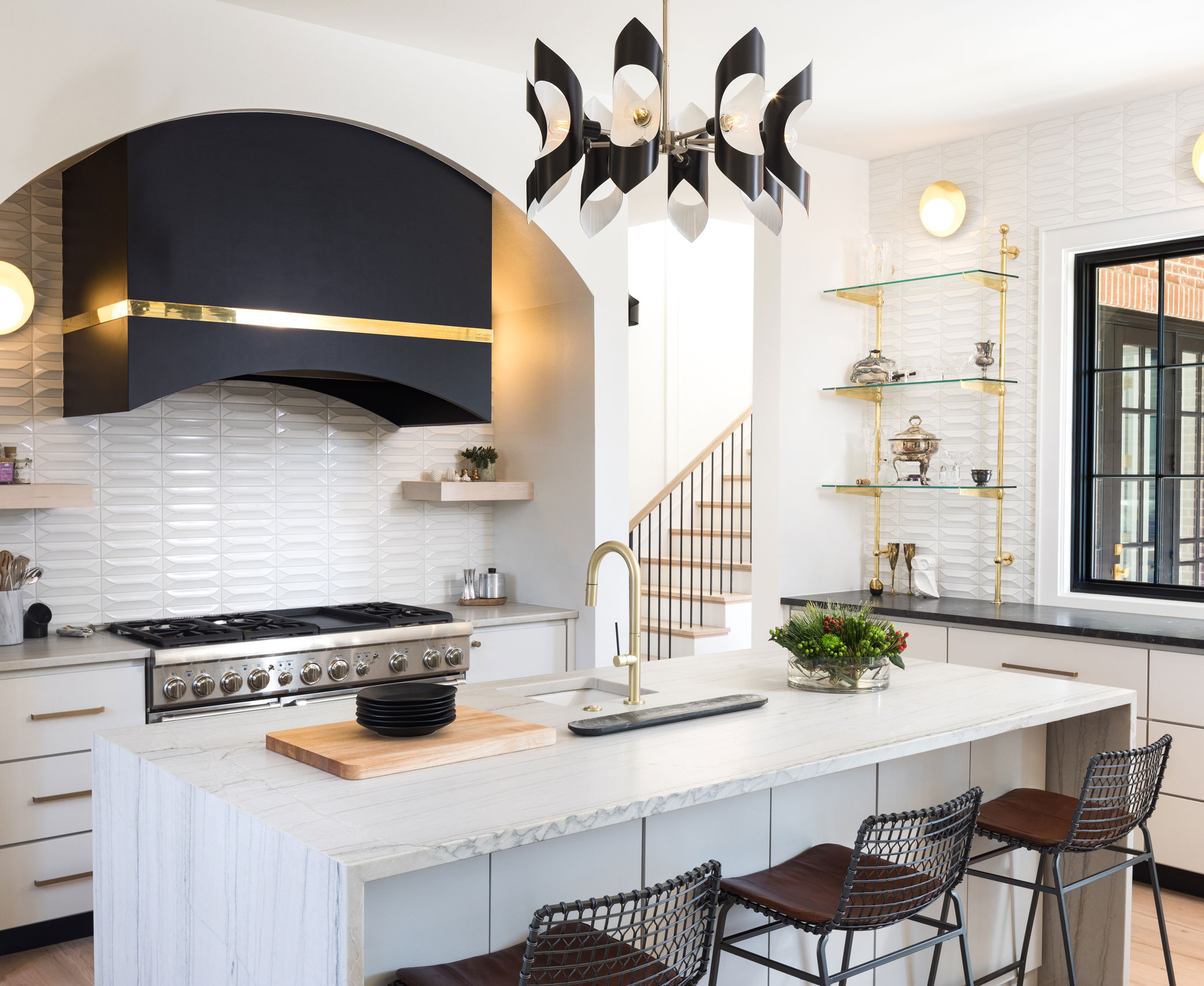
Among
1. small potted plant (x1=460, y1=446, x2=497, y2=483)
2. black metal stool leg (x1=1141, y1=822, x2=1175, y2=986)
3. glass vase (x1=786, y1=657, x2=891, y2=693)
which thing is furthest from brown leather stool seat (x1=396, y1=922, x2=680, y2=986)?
small potted plant (x1=460, y1=446, x2=497, y2=483)

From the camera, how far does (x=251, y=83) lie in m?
3.56

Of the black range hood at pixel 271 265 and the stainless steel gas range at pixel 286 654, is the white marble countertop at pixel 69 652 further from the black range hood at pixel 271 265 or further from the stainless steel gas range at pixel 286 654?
the black range hood at pixel 271 265

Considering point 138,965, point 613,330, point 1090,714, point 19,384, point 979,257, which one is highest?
point 979,257

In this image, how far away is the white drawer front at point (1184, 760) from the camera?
3.73 meters

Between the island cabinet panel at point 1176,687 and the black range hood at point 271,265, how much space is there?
2.62m

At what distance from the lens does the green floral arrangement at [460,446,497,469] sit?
15.8ft

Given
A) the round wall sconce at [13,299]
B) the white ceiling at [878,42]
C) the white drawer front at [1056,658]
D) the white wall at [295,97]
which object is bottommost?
the white drawer front at [1056,658]

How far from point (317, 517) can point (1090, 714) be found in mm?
2939

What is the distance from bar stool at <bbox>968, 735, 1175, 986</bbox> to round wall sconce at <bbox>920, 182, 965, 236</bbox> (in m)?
2.90

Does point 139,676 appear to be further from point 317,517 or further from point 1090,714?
point 1090,714

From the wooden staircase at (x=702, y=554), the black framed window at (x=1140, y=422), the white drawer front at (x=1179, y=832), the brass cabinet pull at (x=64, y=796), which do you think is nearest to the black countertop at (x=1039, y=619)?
the black framed window at (x=1140, y=422)

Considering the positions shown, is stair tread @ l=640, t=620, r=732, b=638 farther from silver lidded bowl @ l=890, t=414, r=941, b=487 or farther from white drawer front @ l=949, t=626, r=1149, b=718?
white drawer front @ l=949, t=626, r=1149, b=718

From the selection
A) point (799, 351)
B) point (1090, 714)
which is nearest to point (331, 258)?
point (799, 351)

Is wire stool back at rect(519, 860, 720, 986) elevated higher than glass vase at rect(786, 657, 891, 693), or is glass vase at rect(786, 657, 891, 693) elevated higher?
glass vase at rect(786, 657, 891, 693)
